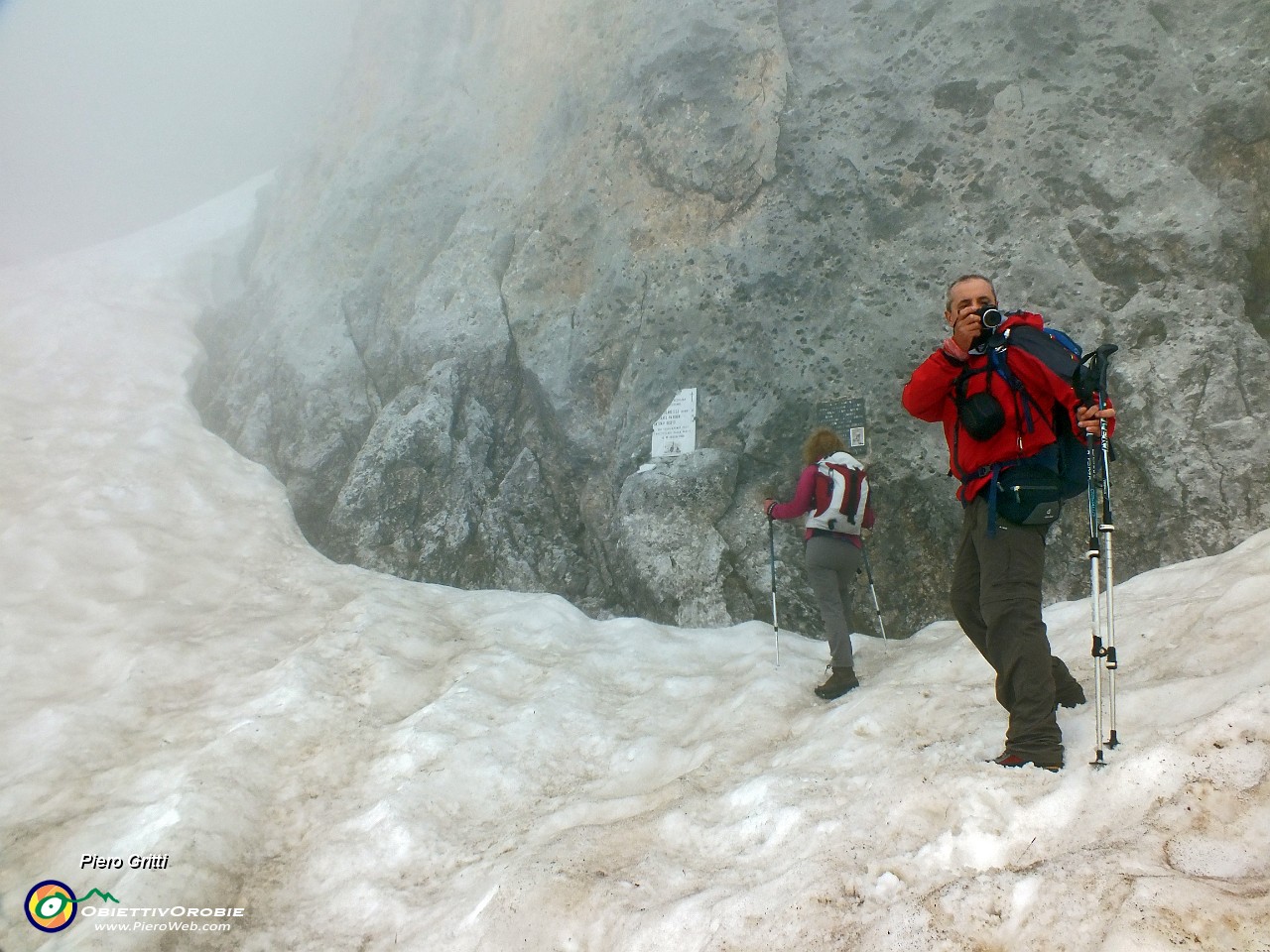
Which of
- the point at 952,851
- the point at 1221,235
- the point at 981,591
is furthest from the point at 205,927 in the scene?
the point at 1221,235

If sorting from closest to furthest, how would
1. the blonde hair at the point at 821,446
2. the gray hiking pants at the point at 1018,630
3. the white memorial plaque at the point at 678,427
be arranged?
the gray hiking pants at the point at 1018,630 < the blonde hair at the point at 821,446 < the white memorial plaque at the point at 678,427

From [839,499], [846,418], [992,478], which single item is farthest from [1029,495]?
[846,418]

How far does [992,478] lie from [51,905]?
20.8ft

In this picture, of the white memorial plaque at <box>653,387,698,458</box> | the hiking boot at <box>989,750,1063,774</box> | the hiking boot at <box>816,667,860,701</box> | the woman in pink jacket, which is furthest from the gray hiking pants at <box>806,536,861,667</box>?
the white memorial plaque at <box>653,387,698,458</box>

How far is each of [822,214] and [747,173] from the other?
1.33 m

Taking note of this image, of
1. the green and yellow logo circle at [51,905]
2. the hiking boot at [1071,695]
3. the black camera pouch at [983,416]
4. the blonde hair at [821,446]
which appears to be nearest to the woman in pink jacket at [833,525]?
the blonde hair at [821,446]

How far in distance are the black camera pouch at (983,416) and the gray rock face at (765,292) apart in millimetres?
4018

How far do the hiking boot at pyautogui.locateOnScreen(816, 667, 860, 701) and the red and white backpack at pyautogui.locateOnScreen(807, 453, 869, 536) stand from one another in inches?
51.0

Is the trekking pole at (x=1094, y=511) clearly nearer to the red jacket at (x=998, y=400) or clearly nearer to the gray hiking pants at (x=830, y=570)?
the red jacket at (x=998, y=400)

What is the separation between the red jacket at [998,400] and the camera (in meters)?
4.35

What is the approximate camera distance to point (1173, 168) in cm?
863

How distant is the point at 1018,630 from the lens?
429cm

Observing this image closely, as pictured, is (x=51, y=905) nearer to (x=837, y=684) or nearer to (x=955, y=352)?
(x=837, y=684)

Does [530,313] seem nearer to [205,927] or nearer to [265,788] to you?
[265,788]
